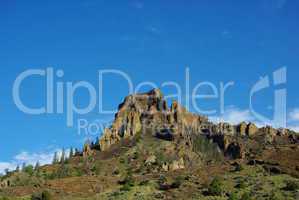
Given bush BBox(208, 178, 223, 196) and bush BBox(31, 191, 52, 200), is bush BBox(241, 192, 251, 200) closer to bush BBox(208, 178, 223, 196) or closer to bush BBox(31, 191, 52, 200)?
bush BBox(208, 178, 223, 196)

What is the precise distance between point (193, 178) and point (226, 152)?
103774 millimetres

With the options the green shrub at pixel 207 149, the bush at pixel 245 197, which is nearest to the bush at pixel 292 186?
the bush at pixel 245 197

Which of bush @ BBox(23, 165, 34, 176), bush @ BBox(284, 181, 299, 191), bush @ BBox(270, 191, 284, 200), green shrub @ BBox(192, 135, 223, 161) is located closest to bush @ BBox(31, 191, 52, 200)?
bush @ BBox(270, 191, 284, 200)

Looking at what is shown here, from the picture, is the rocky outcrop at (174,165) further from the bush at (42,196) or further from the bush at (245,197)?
the bush at (245,197)

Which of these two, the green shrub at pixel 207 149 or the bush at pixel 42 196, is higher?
the bush at pixel 42 196

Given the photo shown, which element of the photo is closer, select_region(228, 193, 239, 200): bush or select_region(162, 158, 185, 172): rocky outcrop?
select_region(228, 193, 239, 200): bush

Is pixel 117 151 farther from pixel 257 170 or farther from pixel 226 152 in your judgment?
pixel 257 170

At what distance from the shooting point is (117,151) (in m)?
186

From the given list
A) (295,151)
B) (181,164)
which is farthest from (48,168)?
(295,151)

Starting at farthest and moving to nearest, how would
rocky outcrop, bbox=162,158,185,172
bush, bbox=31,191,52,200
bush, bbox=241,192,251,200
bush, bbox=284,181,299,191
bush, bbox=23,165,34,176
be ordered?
1. bush, bbox=23,165,34,176
2. rocky outcrop, bbox=162,158,185,172
3. bush, bbox=284,181,299,191
4. bush, bbox=31,191,52,200
5. bush, bbox=241,192,251,200

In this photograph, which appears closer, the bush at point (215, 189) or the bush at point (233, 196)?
the bush at point (233, 196)

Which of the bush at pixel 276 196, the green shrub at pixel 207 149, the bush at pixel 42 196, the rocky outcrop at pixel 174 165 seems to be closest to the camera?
the bush at pixel 276 196

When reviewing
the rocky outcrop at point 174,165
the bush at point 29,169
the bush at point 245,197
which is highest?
the bush at point 245,197

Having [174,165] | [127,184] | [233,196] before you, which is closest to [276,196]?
[233,196]
